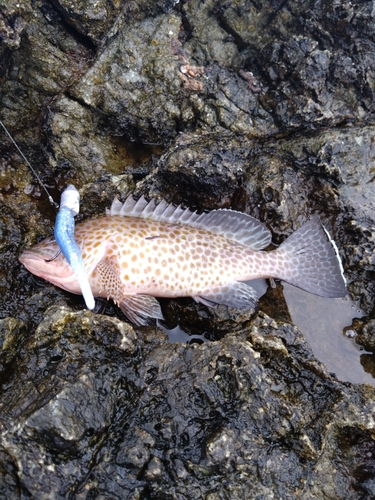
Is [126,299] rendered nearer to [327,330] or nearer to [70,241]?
[70,241]

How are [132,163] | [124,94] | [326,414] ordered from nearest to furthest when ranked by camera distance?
[326,414] → [124,94] → [132,163]

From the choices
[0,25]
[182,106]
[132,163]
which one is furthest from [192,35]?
[0,25]

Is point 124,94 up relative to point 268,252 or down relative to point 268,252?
up

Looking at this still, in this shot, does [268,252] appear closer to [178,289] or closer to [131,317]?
[178,289]

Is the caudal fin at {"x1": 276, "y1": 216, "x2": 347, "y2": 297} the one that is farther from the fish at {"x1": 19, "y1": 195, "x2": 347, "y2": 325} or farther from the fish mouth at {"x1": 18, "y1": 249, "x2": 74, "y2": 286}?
the fish mouth at {"x1": 18, "y1": 249, "x2": 74, "y2": 286}

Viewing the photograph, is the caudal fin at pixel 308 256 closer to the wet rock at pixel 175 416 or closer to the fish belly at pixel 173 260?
the fish belly at pixel 173 260

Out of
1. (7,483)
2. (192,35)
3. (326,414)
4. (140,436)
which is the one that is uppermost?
(192,35)

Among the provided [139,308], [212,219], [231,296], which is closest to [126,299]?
[139,308]
